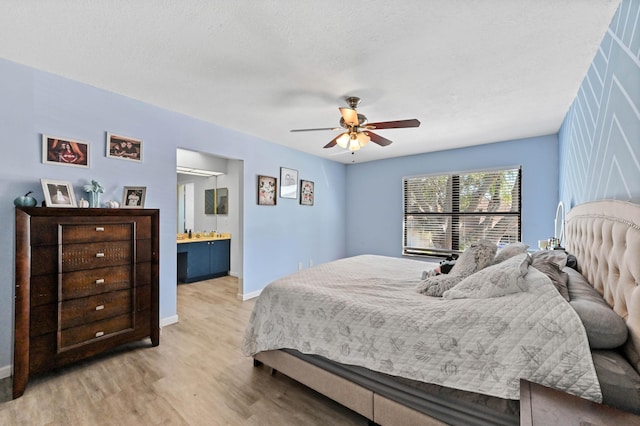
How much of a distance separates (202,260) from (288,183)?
7.33ft

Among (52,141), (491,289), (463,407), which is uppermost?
(52,141)

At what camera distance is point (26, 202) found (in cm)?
207

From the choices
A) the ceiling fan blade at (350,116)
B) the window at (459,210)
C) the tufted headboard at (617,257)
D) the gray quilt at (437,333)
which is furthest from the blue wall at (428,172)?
the gray quilt at (437,333)

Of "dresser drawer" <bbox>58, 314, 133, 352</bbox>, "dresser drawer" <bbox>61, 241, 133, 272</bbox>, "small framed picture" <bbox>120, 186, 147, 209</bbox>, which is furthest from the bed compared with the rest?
"small framed picture" <bbox>120, 186, 147, 209</bbox>

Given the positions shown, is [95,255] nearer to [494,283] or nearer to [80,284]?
[80,284]

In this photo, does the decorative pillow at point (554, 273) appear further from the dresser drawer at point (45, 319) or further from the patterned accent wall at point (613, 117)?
the dresser drawer at point (45, 319)

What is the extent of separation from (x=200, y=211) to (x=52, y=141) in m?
3.86

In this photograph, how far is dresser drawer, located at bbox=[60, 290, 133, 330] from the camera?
7.02ft

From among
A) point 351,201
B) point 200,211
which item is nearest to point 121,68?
point 200,211

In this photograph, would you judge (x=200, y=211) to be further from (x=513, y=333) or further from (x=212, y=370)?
(x=513, y=333)

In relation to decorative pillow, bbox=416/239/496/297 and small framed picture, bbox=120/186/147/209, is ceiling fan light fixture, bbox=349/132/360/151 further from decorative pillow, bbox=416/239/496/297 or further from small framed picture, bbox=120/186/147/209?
small framed picture, bbox=120/186/147/209

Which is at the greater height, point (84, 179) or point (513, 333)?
point (84, 179)

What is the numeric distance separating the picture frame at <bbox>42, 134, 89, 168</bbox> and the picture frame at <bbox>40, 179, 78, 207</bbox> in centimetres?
21

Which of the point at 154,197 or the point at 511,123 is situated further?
the point at 511,123
